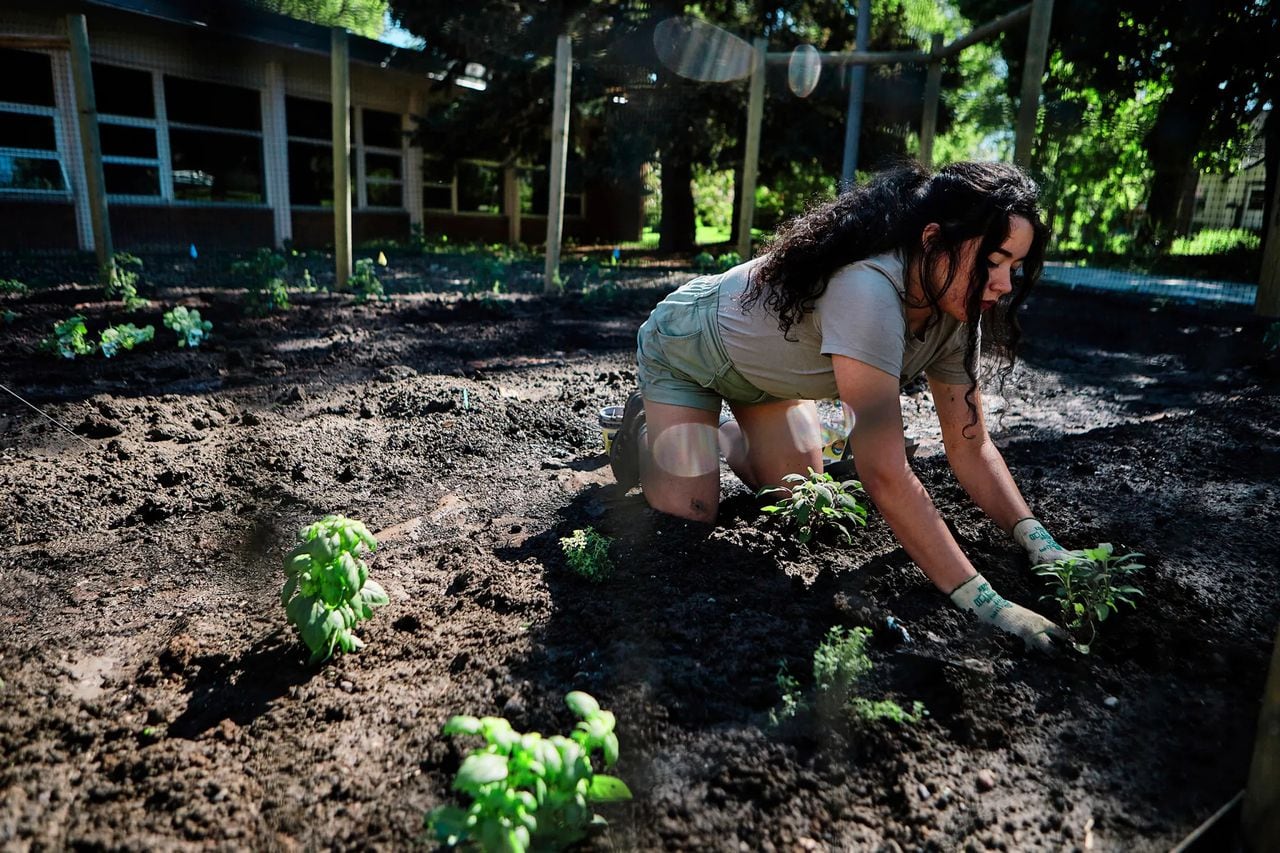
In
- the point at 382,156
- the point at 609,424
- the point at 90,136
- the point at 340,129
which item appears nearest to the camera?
the point at 609,424

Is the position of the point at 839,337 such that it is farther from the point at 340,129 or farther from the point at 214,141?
the point at 214,141

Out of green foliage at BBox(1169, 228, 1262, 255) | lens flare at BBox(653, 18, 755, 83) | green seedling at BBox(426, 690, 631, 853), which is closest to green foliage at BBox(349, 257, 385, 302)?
green seedling at BBox(426, 690, 631, 853)

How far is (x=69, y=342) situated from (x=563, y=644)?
4.10m

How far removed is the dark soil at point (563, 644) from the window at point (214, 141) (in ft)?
32.2

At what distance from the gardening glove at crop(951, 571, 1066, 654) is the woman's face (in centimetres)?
69

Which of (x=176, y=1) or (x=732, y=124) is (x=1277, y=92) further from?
(x=176, y=1)

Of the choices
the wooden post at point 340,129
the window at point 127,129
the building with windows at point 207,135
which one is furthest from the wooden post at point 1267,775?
the window at point 127,129

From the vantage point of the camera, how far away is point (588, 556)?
228 centimetres

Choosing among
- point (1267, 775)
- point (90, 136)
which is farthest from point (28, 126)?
point (1267, 775)

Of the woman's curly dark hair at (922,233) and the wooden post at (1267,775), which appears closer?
the wooden post at (1267,775)

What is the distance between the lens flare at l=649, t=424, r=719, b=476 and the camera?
2820mm

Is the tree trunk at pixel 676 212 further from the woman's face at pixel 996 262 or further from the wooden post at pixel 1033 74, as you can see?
the woman's face at pixel 996 262

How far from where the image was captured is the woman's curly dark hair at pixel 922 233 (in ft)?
6.73

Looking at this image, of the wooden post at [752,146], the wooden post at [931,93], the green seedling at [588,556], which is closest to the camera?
the green seedling at [588,556]
